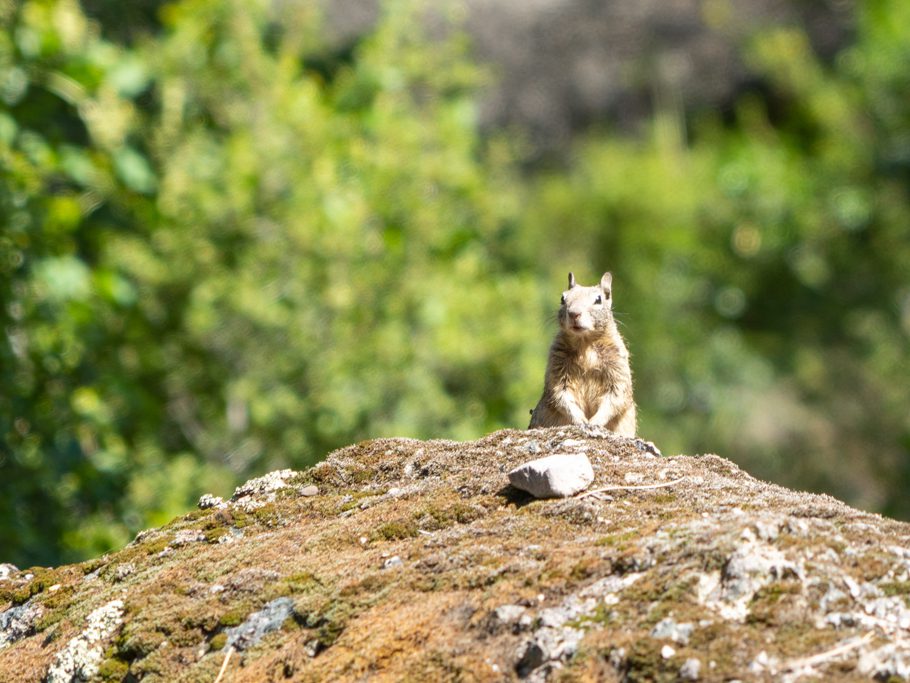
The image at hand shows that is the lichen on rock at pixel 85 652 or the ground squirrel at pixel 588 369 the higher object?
the ground squirrel at pixel 588 369

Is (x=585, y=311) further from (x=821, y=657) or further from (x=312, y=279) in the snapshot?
(x=312, y=279)

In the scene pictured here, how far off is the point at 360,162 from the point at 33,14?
5397 mm

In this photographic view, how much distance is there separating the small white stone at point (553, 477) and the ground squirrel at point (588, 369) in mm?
3021

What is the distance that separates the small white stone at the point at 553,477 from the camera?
4.83m

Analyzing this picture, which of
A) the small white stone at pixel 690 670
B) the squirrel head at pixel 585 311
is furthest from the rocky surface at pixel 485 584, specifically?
the squirrel head at pixel 585 311

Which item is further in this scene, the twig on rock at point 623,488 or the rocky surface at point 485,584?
the twig on rock at point 623,488

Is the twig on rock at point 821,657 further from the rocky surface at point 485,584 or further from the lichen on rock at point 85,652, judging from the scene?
the lichen on rock at point 85,652

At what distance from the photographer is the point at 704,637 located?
11.6 ft

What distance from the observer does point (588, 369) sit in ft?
27.2

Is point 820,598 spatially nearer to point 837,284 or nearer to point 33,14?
point 33,14

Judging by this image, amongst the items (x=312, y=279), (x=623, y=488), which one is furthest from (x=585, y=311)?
(x=312, y=279)

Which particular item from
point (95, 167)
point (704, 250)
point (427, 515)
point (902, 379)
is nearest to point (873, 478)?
point (902, 379)

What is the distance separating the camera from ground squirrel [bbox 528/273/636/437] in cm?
804

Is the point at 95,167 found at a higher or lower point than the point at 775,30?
lower
